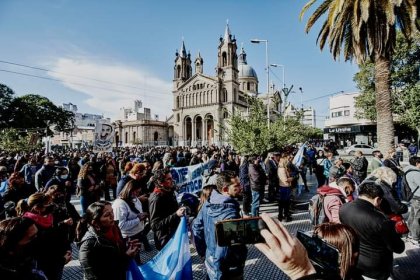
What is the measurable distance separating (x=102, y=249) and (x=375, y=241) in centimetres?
267

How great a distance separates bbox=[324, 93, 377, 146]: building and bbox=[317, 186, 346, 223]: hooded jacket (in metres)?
37.8

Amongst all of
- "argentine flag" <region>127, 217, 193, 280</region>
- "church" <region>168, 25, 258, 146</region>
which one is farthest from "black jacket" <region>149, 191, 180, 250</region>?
"church" <region>168, 25, 258, 146</region>

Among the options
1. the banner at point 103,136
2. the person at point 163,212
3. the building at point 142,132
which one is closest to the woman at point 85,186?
the person at point 163,212

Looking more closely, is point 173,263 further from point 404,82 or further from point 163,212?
point 404,82

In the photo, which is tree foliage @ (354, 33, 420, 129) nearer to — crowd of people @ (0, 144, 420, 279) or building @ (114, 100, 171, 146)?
crowd of people @ (0, 144, 420, 279)

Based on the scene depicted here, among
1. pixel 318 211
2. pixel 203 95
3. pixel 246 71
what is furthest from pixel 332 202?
pixel 246 71

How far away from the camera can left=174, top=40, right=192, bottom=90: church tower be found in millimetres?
62656

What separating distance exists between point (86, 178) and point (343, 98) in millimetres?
43274

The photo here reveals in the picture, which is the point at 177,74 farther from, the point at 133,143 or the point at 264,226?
the point at 264,226

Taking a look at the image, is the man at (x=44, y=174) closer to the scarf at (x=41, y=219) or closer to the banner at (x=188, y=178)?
the banner at (x=188, y=178)

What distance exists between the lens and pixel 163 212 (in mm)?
3576

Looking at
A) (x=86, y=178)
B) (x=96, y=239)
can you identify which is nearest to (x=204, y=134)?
(x=86, y=178)

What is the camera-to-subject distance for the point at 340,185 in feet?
14.9

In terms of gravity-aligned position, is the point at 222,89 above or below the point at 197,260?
above
